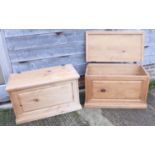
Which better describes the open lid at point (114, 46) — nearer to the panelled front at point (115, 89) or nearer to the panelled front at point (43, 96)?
the panelled front at point (115, 89)

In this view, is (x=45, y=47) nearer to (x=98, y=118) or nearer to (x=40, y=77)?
(x=40, y=77)

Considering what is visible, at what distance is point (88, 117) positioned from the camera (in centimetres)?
196

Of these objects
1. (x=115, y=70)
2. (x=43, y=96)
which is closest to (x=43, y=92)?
(x=43, y=96)

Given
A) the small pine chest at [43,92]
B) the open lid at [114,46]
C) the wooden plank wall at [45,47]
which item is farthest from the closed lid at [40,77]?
the open lid at [114,46]

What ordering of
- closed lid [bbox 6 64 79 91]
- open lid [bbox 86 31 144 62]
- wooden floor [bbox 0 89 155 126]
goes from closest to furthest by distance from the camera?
closed lid [bbox 6 64 79 91] → wooden floor [bbox 0 89 155 126] → open lid [bbox 86 31 144 62]

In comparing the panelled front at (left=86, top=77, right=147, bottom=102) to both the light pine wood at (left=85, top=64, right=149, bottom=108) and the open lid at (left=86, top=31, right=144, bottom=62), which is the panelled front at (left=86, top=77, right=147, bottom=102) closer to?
the light pine wood at (left=85, top=64, right=149, bottom=108)

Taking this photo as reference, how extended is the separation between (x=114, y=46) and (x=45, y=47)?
2.38ft

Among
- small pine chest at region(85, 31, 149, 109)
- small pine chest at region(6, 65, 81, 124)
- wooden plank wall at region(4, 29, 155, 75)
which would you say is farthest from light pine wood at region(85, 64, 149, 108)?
wooden plank wall at region(4, 29, 155, 75)

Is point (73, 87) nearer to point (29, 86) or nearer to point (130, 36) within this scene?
point (29, 86)

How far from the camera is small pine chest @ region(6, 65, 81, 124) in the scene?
5.93 ft

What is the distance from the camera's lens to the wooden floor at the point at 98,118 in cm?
188

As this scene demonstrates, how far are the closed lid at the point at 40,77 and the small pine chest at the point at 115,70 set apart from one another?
0.65 ft

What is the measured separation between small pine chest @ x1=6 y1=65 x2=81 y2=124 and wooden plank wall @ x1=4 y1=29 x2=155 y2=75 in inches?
5.1

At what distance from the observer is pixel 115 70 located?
7.41 feet
